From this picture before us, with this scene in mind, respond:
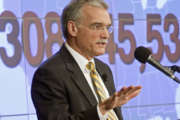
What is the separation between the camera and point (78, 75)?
228 cm

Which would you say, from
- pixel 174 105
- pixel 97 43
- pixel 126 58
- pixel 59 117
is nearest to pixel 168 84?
pixel 174 105

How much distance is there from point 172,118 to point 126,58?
75 cm

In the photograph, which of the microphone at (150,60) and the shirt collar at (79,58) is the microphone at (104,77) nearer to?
the shirt collar at (79,58)

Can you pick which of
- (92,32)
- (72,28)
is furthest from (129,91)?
(72,28)

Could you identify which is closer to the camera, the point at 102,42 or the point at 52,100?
the point at 52,100

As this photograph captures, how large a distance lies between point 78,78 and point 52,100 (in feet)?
0.68

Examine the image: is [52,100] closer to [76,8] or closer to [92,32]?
[92,32]

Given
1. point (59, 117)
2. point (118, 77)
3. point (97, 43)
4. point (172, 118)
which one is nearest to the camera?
point (59, 117)

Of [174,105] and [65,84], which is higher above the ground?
[65,84]

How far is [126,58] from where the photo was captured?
4094mm

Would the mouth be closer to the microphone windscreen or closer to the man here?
the man

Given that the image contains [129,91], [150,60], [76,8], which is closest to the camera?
[129,91]

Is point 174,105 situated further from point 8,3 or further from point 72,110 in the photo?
point 72,110

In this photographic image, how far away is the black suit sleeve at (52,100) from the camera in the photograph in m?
2.08
